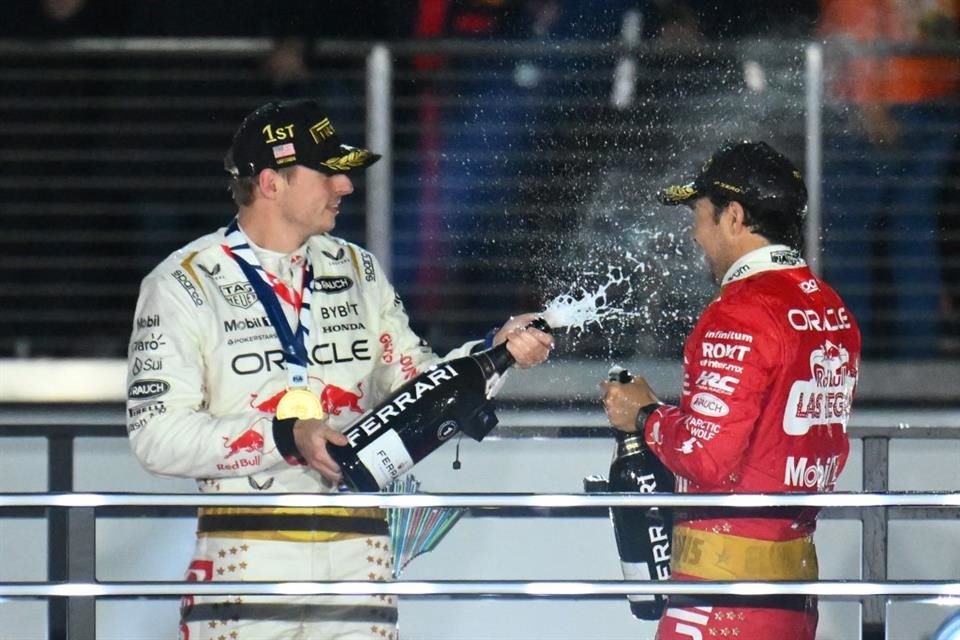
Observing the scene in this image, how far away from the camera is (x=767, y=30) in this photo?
20.5 ft

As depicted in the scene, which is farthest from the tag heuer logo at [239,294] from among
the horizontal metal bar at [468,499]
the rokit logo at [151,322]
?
the horizontal metal bar at [468,499]

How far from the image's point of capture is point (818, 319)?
353 cm

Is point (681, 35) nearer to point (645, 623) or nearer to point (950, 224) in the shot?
point (950, 224)

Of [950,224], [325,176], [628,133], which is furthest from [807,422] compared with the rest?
[950,224]

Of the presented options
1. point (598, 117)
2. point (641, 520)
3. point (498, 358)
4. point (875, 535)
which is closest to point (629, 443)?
point (641, 520)

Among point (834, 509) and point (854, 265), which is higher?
point (854, 265)

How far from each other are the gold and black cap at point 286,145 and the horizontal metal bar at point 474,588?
1.03 m

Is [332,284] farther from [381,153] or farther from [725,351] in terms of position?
[381,153]

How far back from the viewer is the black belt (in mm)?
3627

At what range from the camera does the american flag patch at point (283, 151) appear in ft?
12.4

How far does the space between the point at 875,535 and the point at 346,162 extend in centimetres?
175

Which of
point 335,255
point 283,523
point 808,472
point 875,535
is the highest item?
point 335,255

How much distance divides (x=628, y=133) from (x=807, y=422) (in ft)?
9.06

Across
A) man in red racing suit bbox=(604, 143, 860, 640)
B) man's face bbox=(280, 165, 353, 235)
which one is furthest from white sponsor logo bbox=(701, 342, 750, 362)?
man's face bbox=(280, 165, 353, 235)
